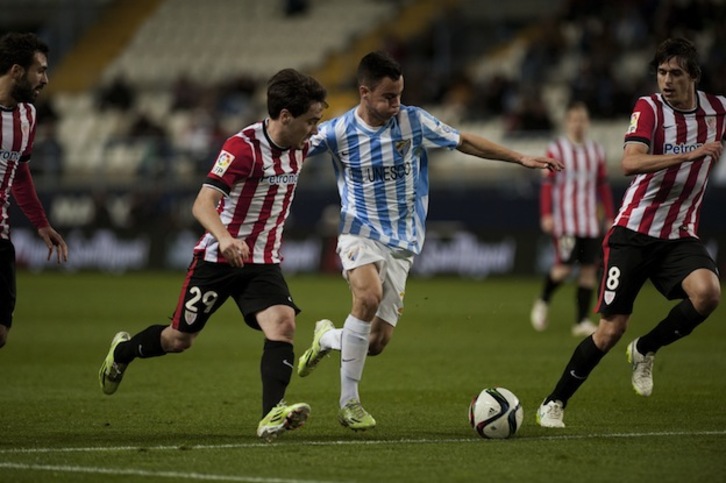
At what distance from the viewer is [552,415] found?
27.5ft

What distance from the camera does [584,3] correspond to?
2891 centimetres

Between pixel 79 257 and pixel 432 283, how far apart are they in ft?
28.3

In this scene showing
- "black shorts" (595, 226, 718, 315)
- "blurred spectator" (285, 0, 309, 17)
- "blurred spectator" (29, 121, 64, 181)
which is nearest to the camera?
"black shorts" (595, 226, 718, 315)

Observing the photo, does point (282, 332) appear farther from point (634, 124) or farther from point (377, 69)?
point (634, 124)

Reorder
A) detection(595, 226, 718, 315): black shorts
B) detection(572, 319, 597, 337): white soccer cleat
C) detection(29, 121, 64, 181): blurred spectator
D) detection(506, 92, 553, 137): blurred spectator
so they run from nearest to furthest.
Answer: detection(595, 226, 718, 315): black shorts
detection(572, 319, 597, 337): white soccer cleat
detection(506, 92, 553, 137): blurred spectator
detection(29, 121, 64, 181): blurred spectator

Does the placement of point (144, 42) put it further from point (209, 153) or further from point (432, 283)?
point (432, 283)

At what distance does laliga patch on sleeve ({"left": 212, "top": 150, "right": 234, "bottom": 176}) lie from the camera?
797 centimetres

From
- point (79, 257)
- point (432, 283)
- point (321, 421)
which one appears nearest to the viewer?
point (321, 421)

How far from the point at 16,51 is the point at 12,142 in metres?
0.58

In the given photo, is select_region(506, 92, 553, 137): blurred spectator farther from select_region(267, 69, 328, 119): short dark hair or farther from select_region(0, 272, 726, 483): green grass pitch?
select_region(267, 69, 328, 119): short dark hair

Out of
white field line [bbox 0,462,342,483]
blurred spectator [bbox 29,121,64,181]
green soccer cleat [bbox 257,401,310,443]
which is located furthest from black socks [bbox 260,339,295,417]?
blurred spectator [bbox 29,121,64,181]

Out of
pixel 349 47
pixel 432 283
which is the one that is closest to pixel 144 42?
pixel 349 47

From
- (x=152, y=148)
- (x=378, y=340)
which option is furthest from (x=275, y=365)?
(x=152, y=148)

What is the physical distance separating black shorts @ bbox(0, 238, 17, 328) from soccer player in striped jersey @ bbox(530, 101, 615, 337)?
8.28 m
